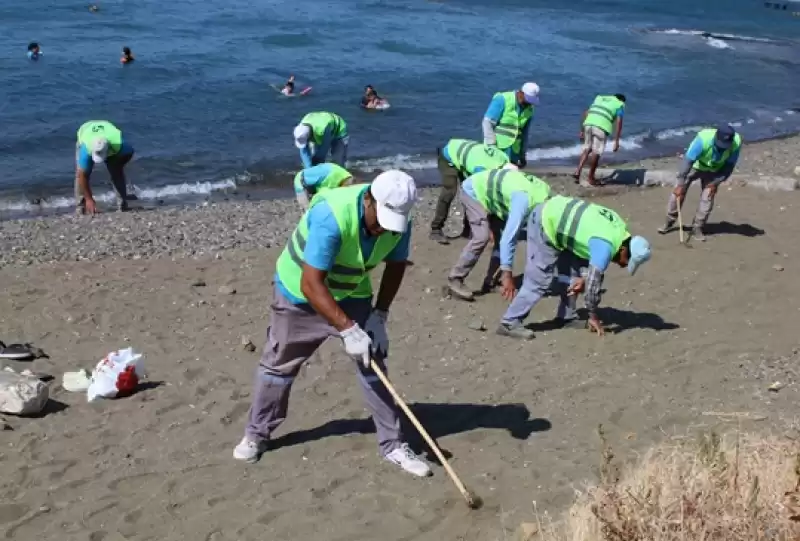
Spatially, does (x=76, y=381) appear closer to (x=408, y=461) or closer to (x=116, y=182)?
(x=408, y=461)

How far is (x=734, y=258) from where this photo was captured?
35.8 feet

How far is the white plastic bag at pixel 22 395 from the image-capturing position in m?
6.40

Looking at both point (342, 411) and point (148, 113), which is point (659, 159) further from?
point (342, 411)

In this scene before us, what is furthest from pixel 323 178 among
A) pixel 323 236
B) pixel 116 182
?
pixel 116 182

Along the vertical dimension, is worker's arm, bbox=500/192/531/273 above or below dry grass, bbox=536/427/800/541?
below

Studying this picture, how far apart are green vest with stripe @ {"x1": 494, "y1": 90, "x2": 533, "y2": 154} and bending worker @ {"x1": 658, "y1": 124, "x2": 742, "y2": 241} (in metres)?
2.15

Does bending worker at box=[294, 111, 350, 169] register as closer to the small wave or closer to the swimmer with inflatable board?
the small wave

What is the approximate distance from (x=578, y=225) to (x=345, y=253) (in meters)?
3.08

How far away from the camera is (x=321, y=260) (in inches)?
201

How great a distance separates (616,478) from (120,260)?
774 cm

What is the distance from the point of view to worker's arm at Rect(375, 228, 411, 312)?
5488 millimetres

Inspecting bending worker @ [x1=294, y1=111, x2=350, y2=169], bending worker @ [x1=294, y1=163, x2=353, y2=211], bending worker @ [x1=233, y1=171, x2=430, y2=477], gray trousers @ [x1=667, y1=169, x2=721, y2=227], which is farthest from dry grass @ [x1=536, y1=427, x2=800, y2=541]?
gray trousers @ [x1=667, y1=169, x2=721, y2=227]

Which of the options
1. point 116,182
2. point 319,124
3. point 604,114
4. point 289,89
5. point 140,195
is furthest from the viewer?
point 289,89

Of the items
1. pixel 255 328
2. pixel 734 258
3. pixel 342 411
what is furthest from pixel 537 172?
pixel 342 411
